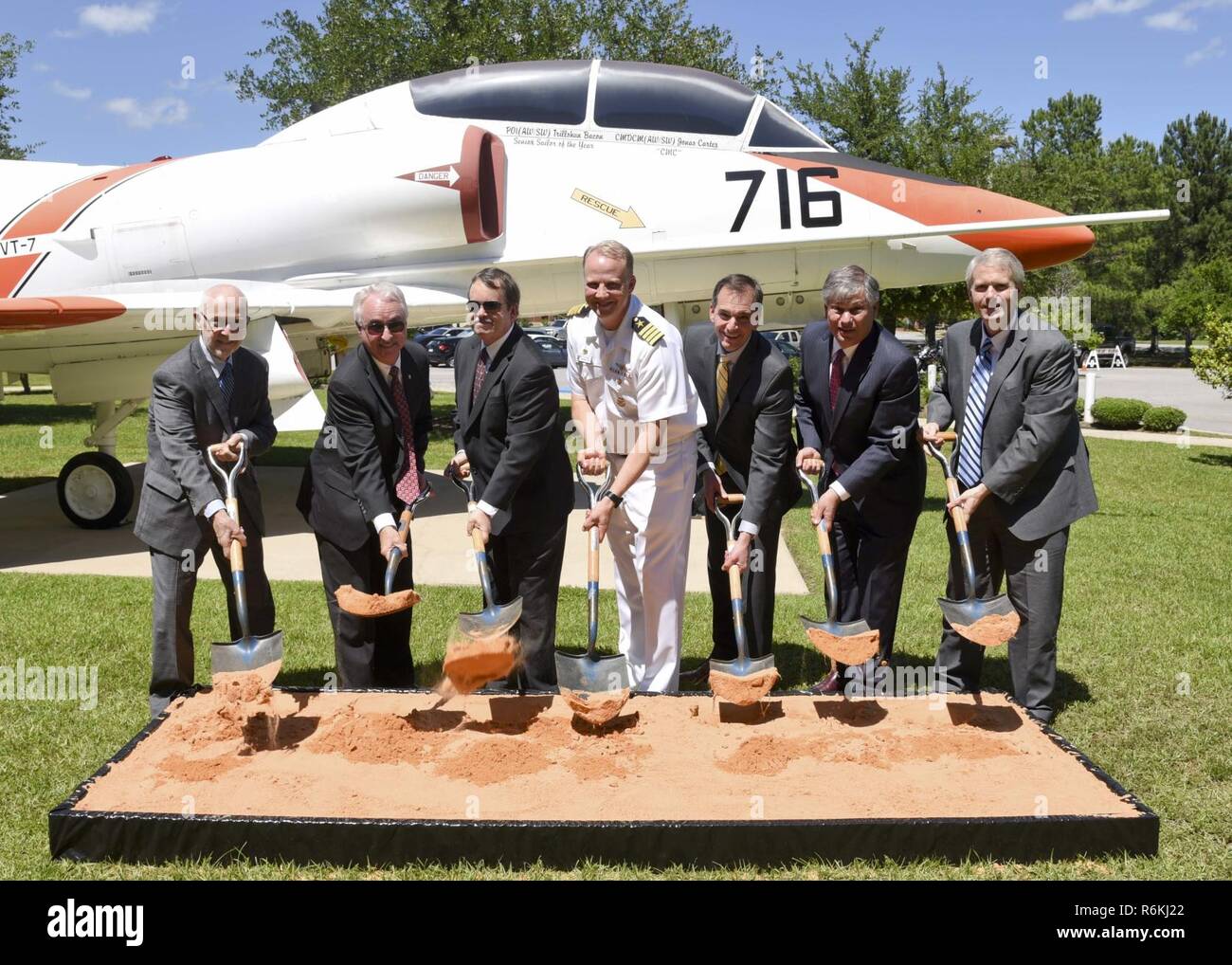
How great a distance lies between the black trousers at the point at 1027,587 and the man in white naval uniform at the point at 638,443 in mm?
1540

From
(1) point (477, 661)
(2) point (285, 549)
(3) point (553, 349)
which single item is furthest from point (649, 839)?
(3) point (553, 349)

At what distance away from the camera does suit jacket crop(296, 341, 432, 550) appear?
4816 millimetres

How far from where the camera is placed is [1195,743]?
16.4 ft

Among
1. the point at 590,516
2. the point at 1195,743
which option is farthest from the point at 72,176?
the point at 1195,743

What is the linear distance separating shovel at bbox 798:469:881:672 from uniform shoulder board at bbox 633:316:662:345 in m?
1.01

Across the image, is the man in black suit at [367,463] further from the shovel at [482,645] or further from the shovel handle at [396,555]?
the shovel at [482,645]

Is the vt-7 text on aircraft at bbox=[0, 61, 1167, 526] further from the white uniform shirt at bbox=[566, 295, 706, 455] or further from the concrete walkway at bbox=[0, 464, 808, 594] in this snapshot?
the white uniform shirt at bbox=[566, 295, 706, 455]

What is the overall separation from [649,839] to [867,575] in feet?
6.71

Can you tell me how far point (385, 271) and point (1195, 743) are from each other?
26.1 feet

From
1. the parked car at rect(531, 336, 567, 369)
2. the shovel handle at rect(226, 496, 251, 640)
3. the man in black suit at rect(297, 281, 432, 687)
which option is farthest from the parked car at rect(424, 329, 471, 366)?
the shovel handle at rect(226, 496, 251, 640)

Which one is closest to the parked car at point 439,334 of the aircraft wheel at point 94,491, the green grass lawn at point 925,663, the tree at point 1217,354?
the tree at point 1217,354

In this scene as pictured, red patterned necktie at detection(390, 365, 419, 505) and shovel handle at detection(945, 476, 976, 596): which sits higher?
red patterned necktie at detection(390, 365, 419, 505)
